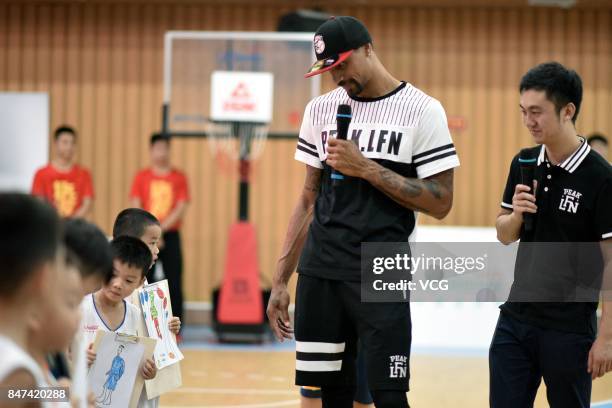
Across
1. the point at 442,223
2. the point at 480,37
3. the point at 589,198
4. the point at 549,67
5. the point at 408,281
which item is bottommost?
the point at 442,223

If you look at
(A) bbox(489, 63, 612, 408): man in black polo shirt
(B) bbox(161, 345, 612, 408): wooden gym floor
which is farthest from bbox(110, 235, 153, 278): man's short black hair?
(B) bbox(161, 345, 612, 408): wooden gym floor

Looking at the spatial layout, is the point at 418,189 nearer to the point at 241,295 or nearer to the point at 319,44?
the point at 319,44

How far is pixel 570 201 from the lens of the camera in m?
3.79

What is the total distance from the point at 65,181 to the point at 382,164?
23.1 feet

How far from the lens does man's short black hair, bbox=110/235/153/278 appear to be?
3957 millimetres

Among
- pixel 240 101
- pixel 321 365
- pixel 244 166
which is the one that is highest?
pixel 240 101

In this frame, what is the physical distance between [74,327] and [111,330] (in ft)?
6.32

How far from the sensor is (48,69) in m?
12.1

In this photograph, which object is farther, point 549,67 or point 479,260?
point 479,260

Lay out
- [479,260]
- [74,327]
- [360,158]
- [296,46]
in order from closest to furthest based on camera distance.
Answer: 1. [74,327]
2. [360,158]
3. [479,260]
4. [296,46]

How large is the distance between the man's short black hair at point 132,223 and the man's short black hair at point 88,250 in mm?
1627

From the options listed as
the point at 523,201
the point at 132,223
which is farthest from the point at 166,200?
the point at 523,201

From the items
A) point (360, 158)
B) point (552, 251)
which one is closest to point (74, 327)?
point (360, 158)

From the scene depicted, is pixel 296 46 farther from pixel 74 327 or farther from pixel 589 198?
pixel 74 327
